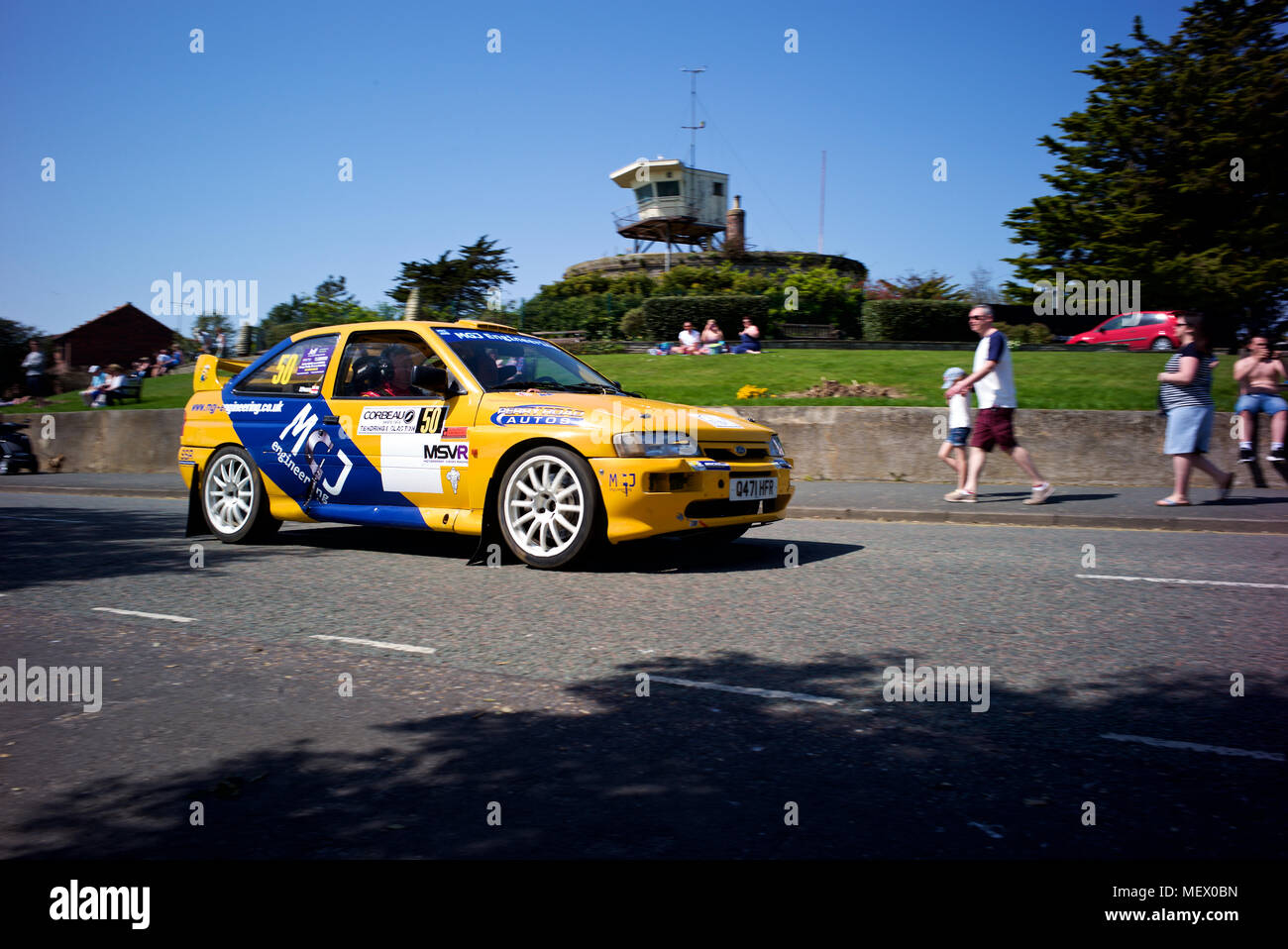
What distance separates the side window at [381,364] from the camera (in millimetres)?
7855

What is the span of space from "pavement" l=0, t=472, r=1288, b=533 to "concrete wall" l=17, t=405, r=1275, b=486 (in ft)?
1.02

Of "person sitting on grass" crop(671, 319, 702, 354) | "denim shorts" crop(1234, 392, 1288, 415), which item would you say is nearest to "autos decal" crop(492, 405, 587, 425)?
"denim shorts" crop(1234, 392, 1288, 415)

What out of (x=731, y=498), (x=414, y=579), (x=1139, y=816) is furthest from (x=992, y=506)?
(x=1139, y=816)

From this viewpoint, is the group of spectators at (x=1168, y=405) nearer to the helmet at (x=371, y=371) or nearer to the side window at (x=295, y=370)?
the helmet at (x=371, y=371)

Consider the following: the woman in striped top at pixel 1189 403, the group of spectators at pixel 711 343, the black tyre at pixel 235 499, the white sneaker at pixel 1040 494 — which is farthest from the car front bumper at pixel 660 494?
the group of spectators at pixel 711 343

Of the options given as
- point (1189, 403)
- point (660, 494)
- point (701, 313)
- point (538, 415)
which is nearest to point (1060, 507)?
point (1189, 403)

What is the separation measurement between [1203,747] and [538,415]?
4593 mm

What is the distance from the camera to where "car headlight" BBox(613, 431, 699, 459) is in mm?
6598

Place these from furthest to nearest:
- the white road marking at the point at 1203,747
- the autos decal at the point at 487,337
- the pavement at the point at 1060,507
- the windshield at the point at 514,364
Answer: the pavement at the point at 1060,507 → the autos decal at the point at 487,337 → the windshield at the point at 514,364 → the white road marking at the point at 1203,747

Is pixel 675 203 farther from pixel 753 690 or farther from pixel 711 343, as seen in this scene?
pixel 753 690

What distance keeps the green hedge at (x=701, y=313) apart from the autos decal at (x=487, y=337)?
23.0 meters

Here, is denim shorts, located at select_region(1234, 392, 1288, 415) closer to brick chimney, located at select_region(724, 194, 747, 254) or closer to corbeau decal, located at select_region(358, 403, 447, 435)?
corbeau decal, located at select_region(358, 403, 447, 435)

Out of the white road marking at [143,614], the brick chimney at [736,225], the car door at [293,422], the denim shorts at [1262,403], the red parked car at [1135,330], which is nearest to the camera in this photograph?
the white road marking at [143,614]

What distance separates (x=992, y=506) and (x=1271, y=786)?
7939mm
